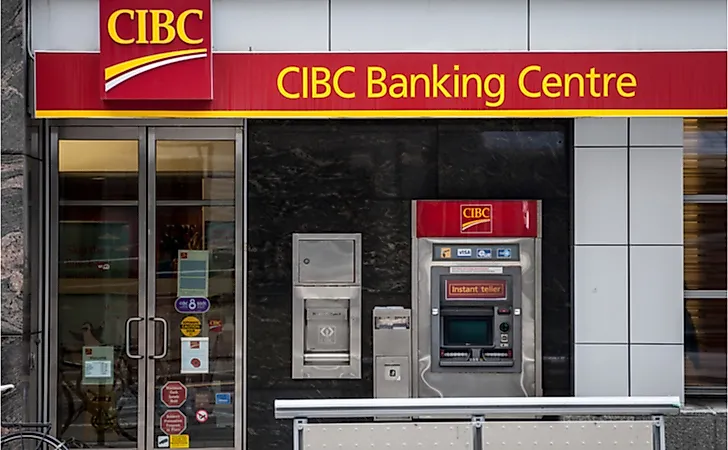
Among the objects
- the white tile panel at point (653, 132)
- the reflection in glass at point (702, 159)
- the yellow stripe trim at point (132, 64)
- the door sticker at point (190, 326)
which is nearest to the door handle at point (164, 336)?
the door sticker at point (190, 326)

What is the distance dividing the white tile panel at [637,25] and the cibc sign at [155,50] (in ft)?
8.22

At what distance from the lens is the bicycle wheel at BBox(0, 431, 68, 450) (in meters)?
6.42

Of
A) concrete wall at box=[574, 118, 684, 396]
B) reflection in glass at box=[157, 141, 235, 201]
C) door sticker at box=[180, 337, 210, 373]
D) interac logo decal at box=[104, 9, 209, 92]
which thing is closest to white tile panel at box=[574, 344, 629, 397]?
concrete wall at box=[574, 118, 684, 396]

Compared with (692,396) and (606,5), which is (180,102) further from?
(692,396)

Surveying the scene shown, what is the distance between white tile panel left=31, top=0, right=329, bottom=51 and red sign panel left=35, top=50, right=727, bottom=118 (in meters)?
0.26

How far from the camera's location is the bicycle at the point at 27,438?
642 cm

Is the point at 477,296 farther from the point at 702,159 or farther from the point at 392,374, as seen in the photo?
the point at 702,159

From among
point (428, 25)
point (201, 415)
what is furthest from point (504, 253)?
point (201, 415)

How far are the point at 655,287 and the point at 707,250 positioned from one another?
0.62 meters

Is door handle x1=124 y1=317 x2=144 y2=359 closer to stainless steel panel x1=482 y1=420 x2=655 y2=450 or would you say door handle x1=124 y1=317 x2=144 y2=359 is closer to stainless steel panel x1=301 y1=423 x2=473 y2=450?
stainless steel panel x1=301 y1=423 x2=473 y2=450

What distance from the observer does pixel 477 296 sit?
7.59 meters

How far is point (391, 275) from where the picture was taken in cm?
764

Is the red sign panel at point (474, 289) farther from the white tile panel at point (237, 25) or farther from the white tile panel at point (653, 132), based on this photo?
the white tile panel at point (237, 25)

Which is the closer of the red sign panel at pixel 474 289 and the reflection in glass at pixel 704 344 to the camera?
the red sign panel at pixel 474 289
